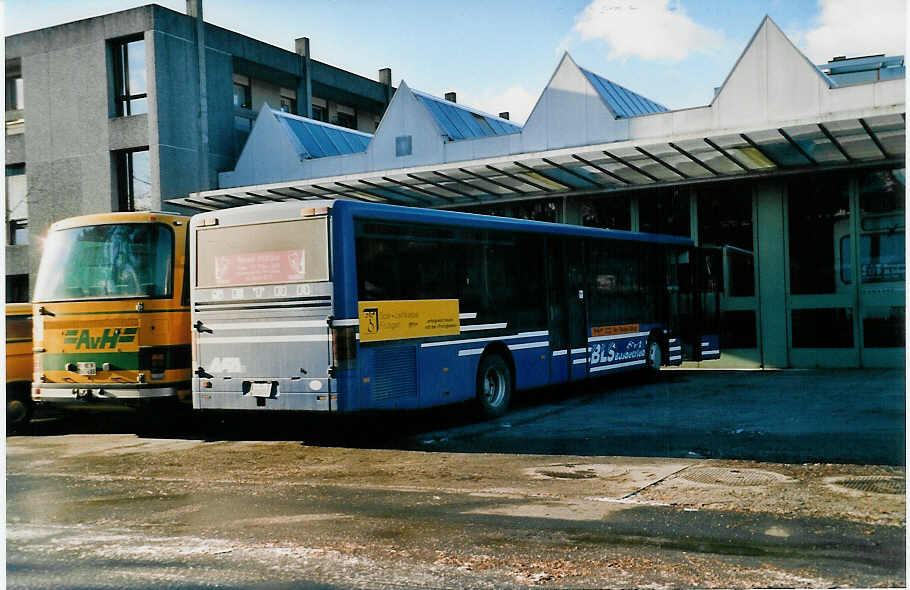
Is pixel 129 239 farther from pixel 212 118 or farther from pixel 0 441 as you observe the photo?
pixel 212 118

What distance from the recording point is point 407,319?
1201 cm

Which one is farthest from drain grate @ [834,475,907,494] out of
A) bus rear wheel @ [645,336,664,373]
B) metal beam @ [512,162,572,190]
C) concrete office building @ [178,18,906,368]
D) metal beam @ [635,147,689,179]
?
metal beam @ [512,162,572,190]

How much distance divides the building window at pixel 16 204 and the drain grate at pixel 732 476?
2598cm

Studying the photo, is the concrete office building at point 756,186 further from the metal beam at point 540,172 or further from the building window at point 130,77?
the building window at point 130,77

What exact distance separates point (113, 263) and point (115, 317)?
0.74 m

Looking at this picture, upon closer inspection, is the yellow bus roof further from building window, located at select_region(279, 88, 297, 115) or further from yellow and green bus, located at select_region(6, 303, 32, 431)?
building window, located at select_region(279, 88, 297, 115)

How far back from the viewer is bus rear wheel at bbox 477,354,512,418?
13.5m

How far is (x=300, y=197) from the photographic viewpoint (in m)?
23.9

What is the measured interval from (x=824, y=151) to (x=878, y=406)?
286 inches

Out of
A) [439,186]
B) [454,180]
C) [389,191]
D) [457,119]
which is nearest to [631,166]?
[454,180]

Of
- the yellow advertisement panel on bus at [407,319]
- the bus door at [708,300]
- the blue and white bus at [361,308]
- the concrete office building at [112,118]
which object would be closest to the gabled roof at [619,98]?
the bus door at [708,300]

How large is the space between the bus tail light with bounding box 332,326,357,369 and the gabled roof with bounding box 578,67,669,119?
13.4 metres

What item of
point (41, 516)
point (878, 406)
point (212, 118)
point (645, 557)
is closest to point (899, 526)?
point (645, 557)

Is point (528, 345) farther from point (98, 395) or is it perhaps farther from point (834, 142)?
point (834, 142)
